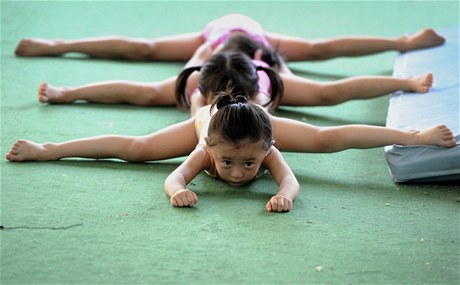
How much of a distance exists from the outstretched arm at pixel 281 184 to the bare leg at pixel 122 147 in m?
0.28

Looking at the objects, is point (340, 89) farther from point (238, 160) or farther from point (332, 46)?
point (238, 160)

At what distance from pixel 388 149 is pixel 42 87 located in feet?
4.35

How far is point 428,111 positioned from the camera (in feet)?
8.75

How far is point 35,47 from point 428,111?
1.79 meters

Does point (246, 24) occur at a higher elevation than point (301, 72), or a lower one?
higher

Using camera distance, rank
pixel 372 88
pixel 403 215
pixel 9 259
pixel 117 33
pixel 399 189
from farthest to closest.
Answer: pixel 117 33 < pixel 372 88 < pixel 399 189 < pixel 403 215 < pixel 9 259

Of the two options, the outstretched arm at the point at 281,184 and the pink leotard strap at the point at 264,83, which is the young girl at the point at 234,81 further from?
the outstretched arm at the point at 281,184

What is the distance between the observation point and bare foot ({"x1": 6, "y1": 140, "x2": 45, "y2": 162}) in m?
2.44

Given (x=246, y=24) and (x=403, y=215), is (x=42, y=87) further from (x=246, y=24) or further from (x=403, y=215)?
(x=403, y=215)

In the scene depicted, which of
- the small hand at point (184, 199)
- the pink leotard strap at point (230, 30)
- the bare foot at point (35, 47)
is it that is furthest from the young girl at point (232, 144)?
the bare foot at point (35, 47)

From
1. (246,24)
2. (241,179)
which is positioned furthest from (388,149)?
(246,24)

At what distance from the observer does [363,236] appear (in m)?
2.00

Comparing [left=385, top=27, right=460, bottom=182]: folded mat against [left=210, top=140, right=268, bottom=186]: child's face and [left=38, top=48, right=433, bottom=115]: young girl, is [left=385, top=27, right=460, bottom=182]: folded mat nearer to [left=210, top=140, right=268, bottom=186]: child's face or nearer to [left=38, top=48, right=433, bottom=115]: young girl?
[left=38, top=48, right=433, bottom=115]: young girl

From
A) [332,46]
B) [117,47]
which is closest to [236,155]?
[332,46]
